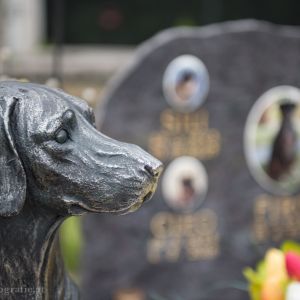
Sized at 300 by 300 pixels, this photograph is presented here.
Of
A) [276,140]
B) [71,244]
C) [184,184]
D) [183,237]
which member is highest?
[276,140]

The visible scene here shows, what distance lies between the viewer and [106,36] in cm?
623

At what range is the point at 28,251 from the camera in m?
1.18

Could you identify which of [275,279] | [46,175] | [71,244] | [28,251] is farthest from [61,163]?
[71,244]

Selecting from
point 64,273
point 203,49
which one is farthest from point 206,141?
point 64,273

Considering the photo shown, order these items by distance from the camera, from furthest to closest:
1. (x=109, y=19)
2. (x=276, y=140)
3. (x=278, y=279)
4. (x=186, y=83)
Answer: (x=109, y=19) → (x=276, y=140) → (x=186, y=83) → (x=278, y=279)

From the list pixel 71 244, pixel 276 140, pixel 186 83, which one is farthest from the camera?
pixel 71 244

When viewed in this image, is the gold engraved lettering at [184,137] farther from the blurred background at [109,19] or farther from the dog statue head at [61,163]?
the blurred background at [109,19]

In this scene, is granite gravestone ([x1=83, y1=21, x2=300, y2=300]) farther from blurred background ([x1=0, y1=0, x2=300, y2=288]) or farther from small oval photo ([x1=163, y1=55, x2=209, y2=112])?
blurred background ([x1=0, y1=0, x2=300, y2=288])

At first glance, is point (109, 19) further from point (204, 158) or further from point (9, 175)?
point (9, 175)

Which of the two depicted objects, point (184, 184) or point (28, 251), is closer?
point (28, 251)

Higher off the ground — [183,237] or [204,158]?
[204,158]

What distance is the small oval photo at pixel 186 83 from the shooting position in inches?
105

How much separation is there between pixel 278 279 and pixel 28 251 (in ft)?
1.77

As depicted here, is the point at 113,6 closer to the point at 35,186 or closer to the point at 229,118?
the point at 229,118
